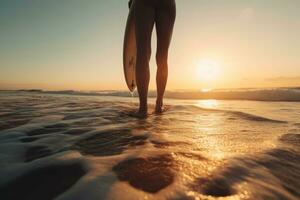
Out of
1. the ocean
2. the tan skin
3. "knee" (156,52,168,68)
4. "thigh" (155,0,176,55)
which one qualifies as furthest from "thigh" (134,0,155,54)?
the ocean

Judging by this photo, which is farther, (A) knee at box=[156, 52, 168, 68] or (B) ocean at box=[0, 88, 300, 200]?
(A) knee at box=[156, 52, 168, 68]

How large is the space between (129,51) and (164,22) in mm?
1103

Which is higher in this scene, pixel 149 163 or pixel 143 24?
pixel 143 24

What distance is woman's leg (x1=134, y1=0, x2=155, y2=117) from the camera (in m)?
3.48

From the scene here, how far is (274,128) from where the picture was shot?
2.50 metres

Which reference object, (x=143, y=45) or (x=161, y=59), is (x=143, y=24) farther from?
(x=161, y=59)

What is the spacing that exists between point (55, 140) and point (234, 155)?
1226 millimetres

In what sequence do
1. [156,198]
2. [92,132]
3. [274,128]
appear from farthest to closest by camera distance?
[274,128]
[92,132]
[156,198]

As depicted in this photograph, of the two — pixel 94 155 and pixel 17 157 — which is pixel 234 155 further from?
pixel 17 157

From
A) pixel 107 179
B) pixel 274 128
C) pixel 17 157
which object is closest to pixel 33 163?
pixel 17 157

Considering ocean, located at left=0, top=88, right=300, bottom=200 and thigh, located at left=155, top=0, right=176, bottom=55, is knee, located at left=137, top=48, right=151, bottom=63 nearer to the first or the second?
thigh, located at left=155, top=0, right=176, bottom=55

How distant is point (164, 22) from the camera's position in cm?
378

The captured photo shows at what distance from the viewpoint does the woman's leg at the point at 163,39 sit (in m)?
3.74

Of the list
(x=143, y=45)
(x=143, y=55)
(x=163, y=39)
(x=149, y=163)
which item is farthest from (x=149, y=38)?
(x=149, y=163)
